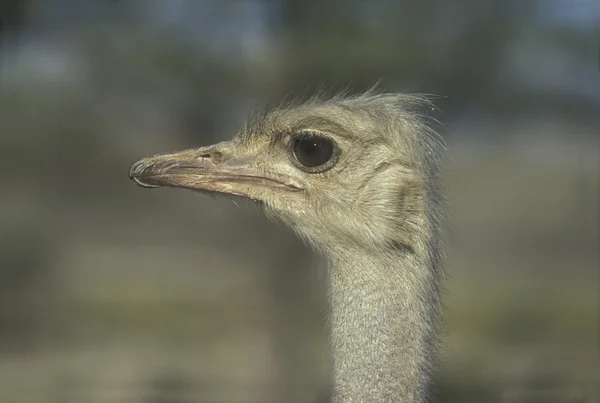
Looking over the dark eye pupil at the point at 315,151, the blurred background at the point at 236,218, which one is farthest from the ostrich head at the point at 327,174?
the blurred background at the point at 236,218

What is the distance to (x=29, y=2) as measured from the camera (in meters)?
7.32

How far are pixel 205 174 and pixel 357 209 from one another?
0.40 meters

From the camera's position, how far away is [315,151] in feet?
7.62

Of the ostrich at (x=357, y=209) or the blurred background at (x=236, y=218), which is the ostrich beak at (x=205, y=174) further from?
the blurred background at (x=236, y=218)

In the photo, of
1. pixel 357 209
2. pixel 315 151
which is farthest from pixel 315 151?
pixel 357 209

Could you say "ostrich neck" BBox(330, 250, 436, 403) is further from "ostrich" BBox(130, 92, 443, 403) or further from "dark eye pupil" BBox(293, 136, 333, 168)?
"dark eye pupil" BBox(293, 136, 333, 168)

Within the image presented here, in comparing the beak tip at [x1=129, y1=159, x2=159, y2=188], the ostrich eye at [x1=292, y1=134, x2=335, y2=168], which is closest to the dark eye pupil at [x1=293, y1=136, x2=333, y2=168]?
the ostrich eye at [x1=292, y1=134, x2=335, y2=168]

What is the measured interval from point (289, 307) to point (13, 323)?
339 cm

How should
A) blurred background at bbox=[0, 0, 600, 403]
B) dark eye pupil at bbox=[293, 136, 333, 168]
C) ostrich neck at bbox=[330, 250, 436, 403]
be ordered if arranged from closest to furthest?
ostrich neck at bbox=[330, 250, 436, 403], dark eye pupil at bbox=[293, 136, 333, 168], blurred background at bbox=[0, 0, 600, 403]

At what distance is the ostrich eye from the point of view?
91.0 inches

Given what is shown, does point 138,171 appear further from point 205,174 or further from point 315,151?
point 315,151

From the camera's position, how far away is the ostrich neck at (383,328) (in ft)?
7.24

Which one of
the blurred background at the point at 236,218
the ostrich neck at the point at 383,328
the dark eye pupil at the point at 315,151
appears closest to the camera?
the ostrich neck at the point at 383,328

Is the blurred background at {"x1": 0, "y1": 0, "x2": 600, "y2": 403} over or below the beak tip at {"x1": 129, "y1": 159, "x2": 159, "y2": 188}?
over
